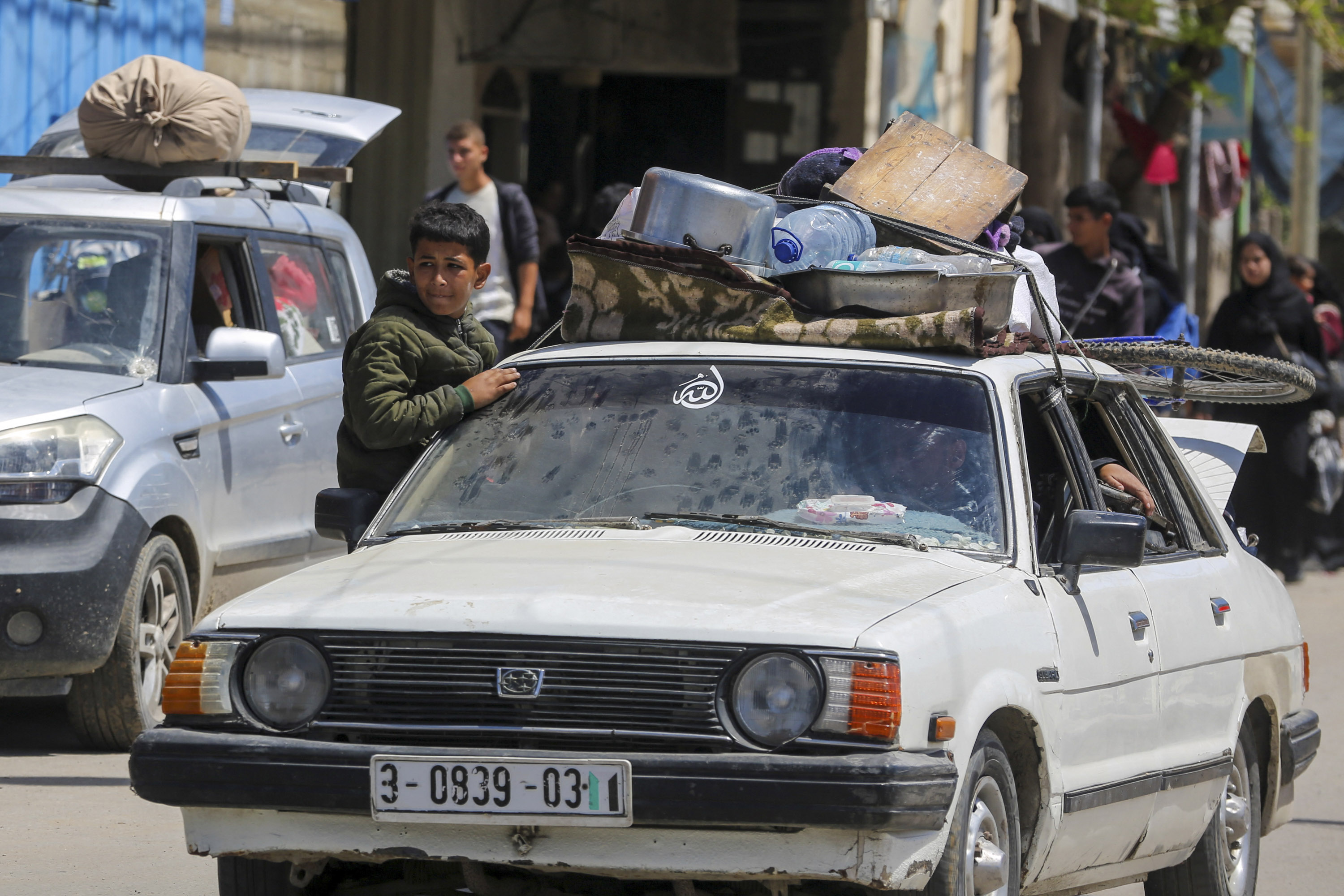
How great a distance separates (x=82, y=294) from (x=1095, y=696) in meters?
4.10

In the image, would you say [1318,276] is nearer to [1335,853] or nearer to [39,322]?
[1335,853]

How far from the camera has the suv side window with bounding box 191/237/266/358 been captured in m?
7.25

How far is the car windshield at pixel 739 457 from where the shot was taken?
4.37m

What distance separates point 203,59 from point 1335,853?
814 cm

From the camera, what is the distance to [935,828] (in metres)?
3.53

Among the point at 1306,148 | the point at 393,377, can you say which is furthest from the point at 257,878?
the point at 1306,148

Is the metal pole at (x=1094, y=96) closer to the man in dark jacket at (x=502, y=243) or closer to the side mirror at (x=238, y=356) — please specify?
the man in dark jacket at (x=502, y=243)

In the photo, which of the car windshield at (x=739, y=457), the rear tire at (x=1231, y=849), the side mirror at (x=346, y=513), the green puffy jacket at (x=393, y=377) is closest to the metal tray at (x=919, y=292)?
the car windshield at (x=739, y=457)

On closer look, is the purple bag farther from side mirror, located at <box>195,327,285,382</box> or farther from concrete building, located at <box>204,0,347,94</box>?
concrete building, located at <box>204,0,347,94</box>

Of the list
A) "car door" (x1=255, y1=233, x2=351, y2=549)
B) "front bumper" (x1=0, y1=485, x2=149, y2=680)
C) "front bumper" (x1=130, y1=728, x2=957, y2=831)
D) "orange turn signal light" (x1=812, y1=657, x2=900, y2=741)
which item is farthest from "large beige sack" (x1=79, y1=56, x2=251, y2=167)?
"orange turn signal light" (x1=812, y1=657, x2=900, y2=741)

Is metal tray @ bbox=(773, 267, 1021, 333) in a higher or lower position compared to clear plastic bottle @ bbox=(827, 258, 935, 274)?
lower

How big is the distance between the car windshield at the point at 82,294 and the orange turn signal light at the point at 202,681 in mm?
3103

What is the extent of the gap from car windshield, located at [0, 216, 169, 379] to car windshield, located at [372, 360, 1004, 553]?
2379mm

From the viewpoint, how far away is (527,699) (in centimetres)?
362
